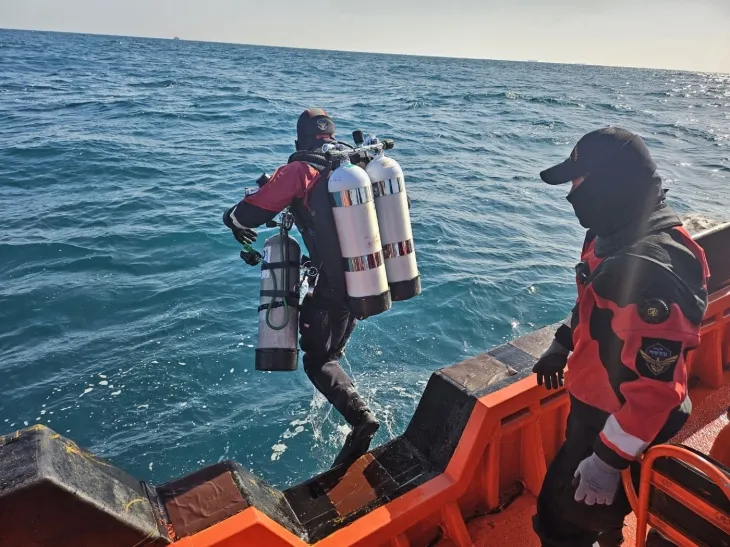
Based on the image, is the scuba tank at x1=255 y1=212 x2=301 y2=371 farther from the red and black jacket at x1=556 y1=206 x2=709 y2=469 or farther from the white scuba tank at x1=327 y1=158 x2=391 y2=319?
the red and black jacket at x1=556 y1=206 x2=709 y2=469

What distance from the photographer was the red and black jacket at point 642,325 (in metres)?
1.80

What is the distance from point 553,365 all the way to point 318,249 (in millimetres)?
1528

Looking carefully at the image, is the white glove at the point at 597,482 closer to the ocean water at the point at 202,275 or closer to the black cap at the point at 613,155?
the black cap at the point at 613,155

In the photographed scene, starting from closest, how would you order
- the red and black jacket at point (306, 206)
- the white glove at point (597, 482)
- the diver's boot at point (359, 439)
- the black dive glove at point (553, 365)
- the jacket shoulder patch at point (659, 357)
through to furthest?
the jacket shoulder patch at point (659, 357) < the white glove at point (597, 482) < the black dive glove at point (553, 365) < the red and black jacket at point (306, 206) < the diver's boot at point (359, 439)

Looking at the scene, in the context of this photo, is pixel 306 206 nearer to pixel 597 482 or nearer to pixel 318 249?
pixel 318 249

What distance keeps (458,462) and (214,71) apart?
40.6 meters

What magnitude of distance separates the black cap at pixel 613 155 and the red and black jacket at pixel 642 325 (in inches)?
8.4

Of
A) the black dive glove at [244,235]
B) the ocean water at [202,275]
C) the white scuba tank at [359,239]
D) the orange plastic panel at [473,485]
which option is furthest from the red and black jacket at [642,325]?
the ocean water at [202,275]

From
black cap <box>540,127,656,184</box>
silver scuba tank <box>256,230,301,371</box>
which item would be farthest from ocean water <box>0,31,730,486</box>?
black cap <box>540,127,656,184</box>

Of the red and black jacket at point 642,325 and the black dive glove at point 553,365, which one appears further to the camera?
the black dive glove at point 553,365

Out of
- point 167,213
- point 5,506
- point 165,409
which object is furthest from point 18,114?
point 5,506

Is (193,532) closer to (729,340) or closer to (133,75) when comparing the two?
(729,340)

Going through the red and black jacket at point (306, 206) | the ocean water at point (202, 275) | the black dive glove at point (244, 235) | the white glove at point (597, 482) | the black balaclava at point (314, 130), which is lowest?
the ocean water at point (202, 275)

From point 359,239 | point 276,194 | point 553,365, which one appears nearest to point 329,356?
point 359,239
